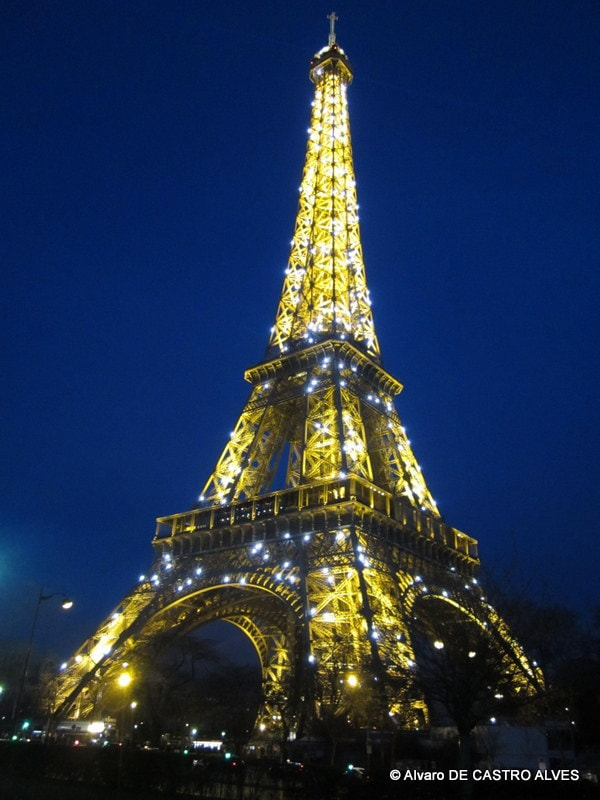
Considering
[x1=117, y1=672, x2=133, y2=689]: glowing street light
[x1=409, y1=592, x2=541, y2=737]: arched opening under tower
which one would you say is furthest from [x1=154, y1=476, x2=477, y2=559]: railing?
[x1=409, y1=592, x2=541, y2=737]: arched opening under tower

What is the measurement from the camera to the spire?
43.1 meters

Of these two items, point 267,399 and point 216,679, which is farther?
point 216,679

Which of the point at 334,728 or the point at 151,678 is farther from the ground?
the point at 151,678

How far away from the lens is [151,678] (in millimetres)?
34031

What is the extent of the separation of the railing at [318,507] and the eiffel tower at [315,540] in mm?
86

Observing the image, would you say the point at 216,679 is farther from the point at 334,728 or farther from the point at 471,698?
the point at 471,698

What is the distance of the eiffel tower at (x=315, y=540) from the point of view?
24125 millimetres

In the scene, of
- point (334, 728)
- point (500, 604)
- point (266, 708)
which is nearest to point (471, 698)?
point (500, 604)

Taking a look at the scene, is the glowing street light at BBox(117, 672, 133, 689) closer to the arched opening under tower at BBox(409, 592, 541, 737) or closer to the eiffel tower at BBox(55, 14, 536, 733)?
the eiffel tower at BBox(55, 14, 536, 733)

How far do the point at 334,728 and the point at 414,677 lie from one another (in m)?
5.06

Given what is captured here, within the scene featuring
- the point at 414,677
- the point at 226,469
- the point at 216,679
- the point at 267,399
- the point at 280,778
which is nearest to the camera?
the point at 280,778

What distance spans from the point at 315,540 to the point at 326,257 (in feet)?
77.1

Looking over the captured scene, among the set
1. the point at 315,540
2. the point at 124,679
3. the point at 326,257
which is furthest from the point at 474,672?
the point at 326,257

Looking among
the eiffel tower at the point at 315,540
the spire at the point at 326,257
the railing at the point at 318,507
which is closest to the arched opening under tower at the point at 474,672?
the eiffel tower at the point at 315,540
